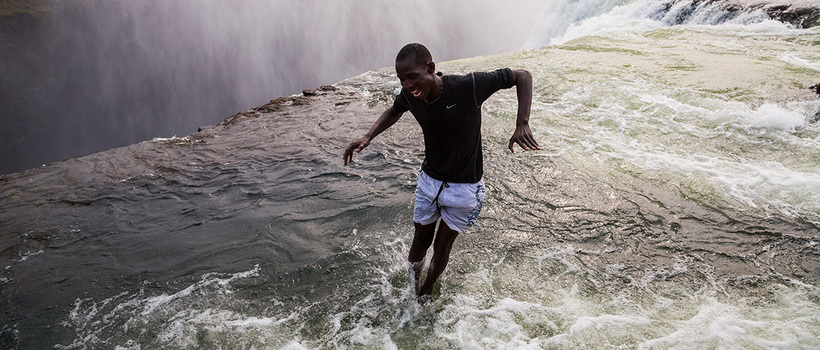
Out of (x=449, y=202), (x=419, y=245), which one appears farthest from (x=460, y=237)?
(x=449, y=202)

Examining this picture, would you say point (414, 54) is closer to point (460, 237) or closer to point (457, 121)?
point (457, 121)

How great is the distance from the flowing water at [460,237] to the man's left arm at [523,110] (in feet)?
4.18

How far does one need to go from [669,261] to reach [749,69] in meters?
6.38

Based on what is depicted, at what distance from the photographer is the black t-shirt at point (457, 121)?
251 centimetres

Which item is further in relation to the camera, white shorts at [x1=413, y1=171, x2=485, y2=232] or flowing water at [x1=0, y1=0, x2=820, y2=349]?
flowing water at [x1=0, y1=0, x2=820, y2=349]

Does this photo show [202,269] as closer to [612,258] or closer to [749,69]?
[612,258]

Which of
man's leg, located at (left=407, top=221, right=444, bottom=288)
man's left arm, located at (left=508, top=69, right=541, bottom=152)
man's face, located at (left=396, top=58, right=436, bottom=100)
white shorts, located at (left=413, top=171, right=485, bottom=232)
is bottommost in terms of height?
man's leg, located at (left=407, top=221, right=444, bottom=288)

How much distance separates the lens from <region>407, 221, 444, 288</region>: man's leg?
3021mm

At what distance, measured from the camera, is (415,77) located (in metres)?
2.41

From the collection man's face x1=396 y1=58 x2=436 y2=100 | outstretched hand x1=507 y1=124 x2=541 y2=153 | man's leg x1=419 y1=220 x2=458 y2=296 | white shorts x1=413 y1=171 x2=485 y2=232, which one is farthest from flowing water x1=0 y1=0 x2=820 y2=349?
man's face x1=396 y1=58 x2=436 y2=100

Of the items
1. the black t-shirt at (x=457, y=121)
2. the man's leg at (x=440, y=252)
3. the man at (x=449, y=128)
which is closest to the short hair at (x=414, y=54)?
the man at (x=449, y=128)

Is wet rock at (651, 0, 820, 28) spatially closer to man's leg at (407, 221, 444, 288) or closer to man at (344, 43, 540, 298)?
man at (344, 43, 540, 298)

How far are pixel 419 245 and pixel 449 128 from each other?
97 cm

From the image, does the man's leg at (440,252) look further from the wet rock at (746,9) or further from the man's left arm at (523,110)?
the wet rock at (746,9)
